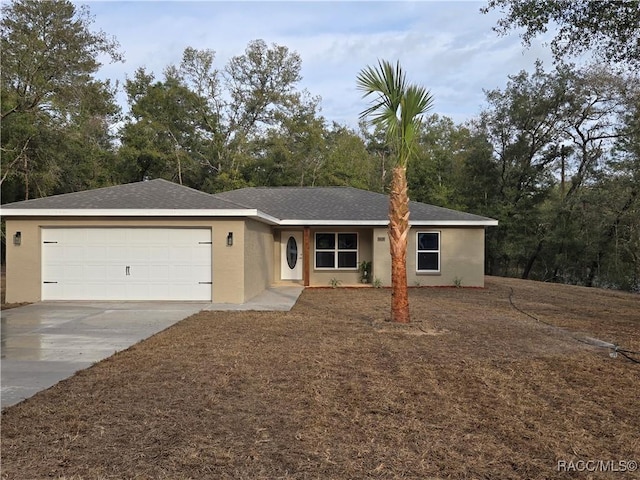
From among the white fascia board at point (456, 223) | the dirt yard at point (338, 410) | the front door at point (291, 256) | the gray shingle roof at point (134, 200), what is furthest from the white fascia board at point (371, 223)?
the dirt yard at point (338, 410)

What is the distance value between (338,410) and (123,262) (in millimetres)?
9991

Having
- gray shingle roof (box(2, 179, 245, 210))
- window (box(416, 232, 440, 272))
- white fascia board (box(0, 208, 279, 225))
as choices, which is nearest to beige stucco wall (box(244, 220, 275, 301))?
white fascia board (box(0, 208, 279, 225))

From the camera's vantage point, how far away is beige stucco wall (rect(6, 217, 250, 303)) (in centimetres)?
1316

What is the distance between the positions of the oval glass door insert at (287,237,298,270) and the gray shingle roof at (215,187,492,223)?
137 centimetres

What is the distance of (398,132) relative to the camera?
9.94 meters

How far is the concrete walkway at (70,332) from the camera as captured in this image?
20.7 feet

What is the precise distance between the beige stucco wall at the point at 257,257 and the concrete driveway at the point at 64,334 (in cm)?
167

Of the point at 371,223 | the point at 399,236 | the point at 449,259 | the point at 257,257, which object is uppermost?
the point at 371,223

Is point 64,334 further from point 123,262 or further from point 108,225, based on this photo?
point 108,225

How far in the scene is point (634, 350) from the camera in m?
7.77

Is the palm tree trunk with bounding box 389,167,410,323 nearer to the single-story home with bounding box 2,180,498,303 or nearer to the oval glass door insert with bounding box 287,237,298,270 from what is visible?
the single-story home with bounding box 2,180,498,303

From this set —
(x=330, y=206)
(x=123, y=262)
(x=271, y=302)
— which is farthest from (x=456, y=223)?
(x=123, y=262)

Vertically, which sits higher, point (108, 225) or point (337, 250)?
point (108, 225)

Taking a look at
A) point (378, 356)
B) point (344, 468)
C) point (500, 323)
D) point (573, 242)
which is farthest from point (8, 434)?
point (573, 242)
